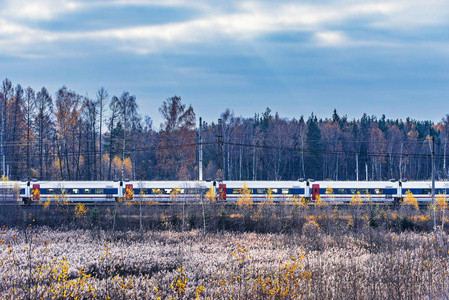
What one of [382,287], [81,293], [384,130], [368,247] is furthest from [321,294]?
[384,130]

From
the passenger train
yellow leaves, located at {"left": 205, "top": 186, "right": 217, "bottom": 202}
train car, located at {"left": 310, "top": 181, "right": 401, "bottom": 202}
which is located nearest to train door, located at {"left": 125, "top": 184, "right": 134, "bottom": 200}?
the passenger train

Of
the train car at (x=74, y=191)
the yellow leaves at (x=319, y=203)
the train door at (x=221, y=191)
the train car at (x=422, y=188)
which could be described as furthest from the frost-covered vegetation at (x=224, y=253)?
the train car at (x=422, y=188)

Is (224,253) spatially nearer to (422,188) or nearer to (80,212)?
(80,212)

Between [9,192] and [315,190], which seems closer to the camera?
[9,192]

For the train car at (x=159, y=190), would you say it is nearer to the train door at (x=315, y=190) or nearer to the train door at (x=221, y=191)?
the train door at (x=221, y=191)

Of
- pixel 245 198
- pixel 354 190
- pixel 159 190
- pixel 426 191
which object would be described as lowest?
pixel 245 198

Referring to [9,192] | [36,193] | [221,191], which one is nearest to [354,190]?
[221,191]

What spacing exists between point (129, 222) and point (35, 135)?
30.2m

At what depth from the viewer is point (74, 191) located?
1528 inches

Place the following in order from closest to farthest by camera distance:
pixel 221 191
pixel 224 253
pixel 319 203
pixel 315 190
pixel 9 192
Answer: pixel 224 253 → pixel 9 192 → pixel 319 203 → pixel 221 191 → pixel 315 190

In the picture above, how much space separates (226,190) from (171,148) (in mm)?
14430

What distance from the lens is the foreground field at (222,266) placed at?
10.7 meters

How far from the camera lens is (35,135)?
182 feet

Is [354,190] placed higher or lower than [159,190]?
lower
